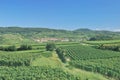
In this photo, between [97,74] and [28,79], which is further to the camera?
[97,74]

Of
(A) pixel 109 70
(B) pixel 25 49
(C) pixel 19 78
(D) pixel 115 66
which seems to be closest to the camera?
(C) pixel 19 78

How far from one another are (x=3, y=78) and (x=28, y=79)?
4.29m

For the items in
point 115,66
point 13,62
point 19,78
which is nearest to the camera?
point 19,78

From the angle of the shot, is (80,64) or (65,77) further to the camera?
(80,64)

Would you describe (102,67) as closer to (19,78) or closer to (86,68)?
(86,68)

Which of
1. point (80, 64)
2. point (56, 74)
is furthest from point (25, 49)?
point (56, 74)

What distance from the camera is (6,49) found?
112m

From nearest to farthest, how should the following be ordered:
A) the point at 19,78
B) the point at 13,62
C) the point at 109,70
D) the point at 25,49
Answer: the point at 19,78, the point at 109,70, the point at 13,62, the point at 25,49

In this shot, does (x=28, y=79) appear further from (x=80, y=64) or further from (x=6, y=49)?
(x=6, y=49)

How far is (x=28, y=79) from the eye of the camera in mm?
44375

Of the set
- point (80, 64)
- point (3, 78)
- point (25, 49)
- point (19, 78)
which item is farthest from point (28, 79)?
point (25, 49)

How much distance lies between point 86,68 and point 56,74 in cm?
1531

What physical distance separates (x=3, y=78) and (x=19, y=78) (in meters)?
2.86

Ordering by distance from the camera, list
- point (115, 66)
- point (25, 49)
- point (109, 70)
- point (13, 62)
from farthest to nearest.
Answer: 1. point (25, 49)
2. point (13, 62)
3. point (115, 66)
4. point (109, 70)
